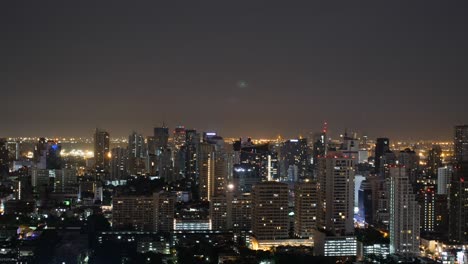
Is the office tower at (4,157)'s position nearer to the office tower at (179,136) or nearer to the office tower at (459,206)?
the office tower at (179,136)

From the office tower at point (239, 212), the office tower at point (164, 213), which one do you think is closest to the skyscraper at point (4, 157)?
the office tower at point (164, 213)

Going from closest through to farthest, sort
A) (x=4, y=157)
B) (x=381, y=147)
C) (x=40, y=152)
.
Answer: (x=381, y=147)
(x=4, y=157)
(x=40, y=152)

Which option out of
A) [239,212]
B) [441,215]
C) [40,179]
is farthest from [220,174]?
[441,215]

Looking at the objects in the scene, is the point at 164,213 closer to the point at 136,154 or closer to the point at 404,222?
the point at 404,222

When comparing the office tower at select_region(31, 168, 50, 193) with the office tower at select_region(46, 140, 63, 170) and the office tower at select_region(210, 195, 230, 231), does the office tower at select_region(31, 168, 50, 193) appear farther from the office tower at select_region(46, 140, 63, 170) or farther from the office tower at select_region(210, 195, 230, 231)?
the office tower at select_region(210, 195, 230, 231)

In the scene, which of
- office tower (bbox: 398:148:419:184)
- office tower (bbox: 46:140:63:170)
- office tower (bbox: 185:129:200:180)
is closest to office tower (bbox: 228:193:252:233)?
office tower (bbox: 185:129:200:180)

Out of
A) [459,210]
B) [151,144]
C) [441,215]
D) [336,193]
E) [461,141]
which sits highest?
[461,141]
